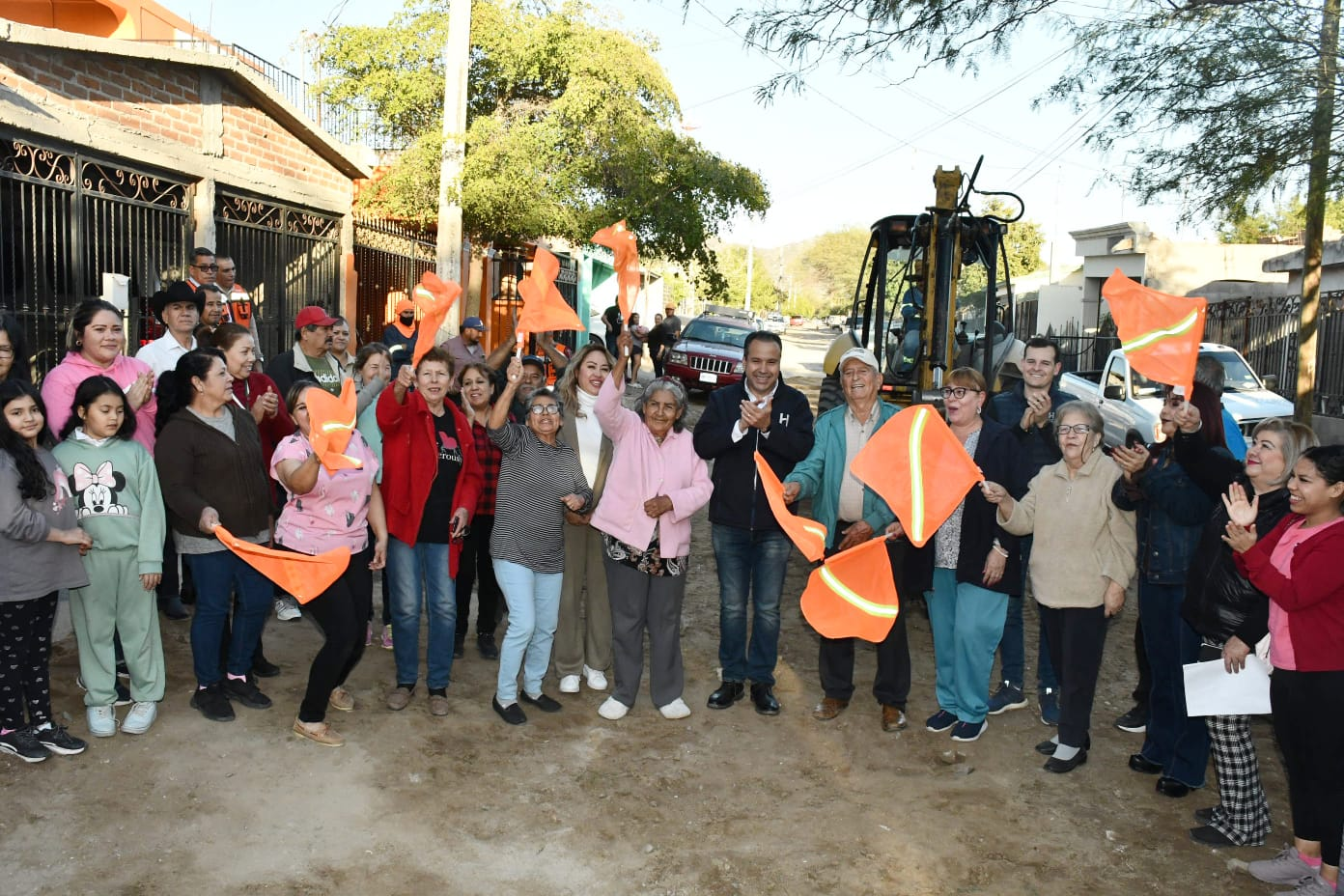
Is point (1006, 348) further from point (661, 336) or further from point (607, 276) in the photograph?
point (607, 276)

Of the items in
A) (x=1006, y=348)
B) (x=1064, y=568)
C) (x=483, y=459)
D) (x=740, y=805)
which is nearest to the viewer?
(x=740, y=805)

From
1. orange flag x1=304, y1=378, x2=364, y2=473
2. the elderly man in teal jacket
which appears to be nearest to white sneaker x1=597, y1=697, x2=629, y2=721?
the elderly man in teal jacket

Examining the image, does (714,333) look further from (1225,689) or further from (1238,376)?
(1225,689)

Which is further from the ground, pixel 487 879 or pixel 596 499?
pixel 596 499

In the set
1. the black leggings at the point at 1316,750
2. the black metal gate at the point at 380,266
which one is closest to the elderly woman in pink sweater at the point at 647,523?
the black leggings at the point at 1316,750

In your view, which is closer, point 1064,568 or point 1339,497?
point 1339,497

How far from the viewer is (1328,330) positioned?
14.1 meters

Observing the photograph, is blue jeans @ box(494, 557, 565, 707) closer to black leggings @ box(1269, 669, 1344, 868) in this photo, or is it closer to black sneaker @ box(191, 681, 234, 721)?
black sneaker @ box(191, 681, 234, 721)

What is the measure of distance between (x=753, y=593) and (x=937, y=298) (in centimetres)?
437

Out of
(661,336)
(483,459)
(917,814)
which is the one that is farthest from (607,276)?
(917,814)

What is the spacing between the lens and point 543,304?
573cm

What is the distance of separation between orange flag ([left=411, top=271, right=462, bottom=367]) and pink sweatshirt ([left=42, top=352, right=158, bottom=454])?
4.46 ft

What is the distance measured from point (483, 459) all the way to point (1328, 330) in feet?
41.9

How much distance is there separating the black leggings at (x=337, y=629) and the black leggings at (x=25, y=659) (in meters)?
1.10
